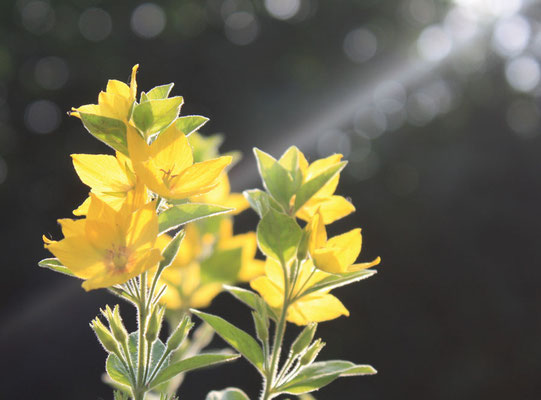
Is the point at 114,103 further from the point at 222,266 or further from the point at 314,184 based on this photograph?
the point at 222,266

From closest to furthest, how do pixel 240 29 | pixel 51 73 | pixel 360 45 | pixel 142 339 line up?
1. pixel 142 339
2. pixel 51 73
3. pixel 240 29
4. pixel 360 45

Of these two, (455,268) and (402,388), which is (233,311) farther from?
(455,268)

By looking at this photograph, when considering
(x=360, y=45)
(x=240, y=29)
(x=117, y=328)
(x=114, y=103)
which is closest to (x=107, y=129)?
(x=114, y=103)

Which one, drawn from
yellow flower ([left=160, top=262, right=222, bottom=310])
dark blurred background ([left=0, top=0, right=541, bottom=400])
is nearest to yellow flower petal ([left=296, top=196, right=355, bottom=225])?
yellow flower ([left=160, top=262, right=222, bottom=310])

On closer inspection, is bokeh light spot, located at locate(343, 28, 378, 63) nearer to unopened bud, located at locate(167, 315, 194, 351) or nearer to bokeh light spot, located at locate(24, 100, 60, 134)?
bokeh light spot, located at locate(24, 100, 60, 134)

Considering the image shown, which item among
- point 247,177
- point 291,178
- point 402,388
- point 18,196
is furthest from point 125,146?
point 18,196
